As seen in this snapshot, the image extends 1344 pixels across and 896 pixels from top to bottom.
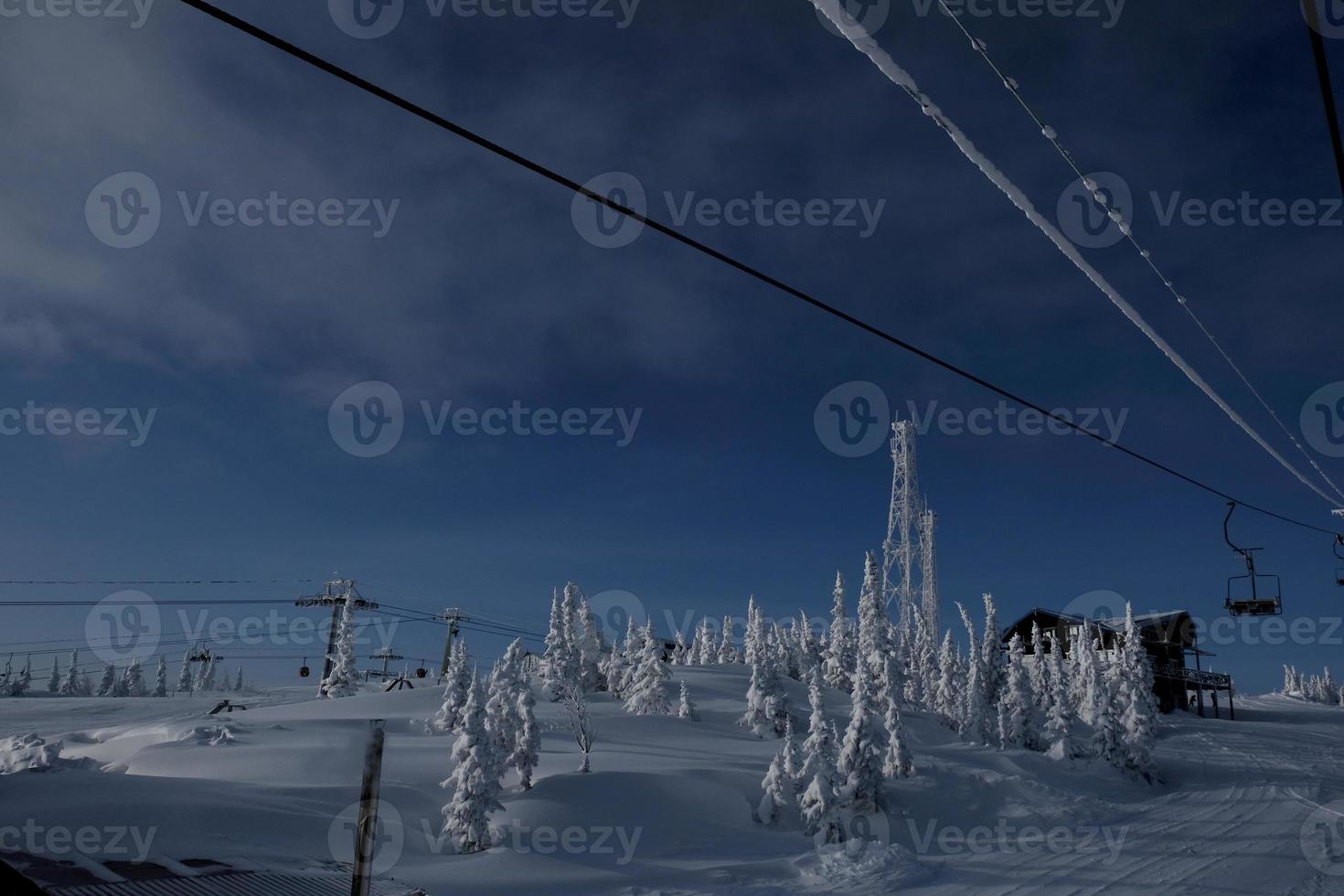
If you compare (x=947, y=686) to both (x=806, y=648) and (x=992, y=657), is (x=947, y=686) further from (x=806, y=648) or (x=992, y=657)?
(x=806, y=648)

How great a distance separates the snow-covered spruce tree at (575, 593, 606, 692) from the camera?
228 ft

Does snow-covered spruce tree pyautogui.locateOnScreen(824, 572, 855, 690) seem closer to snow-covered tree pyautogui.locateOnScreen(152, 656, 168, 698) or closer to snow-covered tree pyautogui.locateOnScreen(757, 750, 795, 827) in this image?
snow-covered tree pyautogui.locateOnScreen(757, 750, 795, 827)

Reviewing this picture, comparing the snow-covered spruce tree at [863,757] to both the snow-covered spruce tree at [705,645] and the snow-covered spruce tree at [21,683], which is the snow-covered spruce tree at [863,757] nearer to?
the snow-covered spruce tree at [705,645]

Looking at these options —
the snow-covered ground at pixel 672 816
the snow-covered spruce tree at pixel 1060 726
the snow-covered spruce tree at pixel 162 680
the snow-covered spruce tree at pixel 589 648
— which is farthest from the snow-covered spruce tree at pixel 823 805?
the snow-covered spruce tree at pixel 162 680

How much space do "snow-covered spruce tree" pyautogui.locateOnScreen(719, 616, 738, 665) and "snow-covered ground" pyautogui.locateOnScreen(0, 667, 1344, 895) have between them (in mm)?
42596

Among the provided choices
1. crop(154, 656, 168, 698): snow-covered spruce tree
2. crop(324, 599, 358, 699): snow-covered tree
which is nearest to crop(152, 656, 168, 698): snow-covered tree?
crop(154, 656, 168, 698): snow-covered spruce tree

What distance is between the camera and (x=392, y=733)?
164 feet

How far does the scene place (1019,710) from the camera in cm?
5150

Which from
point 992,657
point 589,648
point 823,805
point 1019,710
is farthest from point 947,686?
point 823,805

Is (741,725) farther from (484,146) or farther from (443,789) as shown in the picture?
(484,146)

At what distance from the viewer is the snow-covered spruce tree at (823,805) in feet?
102

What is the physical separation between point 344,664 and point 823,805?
63.4m

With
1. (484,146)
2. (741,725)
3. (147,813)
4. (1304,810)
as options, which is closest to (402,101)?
(484,146)

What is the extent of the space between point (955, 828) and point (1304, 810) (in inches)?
620
